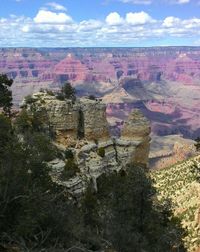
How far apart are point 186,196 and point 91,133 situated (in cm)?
1938

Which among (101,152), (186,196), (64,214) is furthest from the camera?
(186,196)

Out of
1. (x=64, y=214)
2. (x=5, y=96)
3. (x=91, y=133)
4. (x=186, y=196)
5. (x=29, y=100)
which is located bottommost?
(x=186, y=196)

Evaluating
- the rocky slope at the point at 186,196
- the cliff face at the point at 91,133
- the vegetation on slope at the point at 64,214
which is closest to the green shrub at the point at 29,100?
the cliff face at the point at 91,133

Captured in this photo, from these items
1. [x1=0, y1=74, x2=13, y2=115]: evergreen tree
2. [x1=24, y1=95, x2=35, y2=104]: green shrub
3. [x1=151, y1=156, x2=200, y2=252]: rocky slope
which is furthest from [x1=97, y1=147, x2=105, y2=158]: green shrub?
[x1=0, y1=74, x2=13, y2=115]: evergreen tree

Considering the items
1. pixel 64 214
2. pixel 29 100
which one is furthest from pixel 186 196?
pixel 64 214

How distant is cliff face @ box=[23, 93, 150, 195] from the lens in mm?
42906

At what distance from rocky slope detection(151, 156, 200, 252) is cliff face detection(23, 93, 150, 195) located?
16.0 ft

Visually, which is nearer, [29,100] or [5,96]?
[5,96]

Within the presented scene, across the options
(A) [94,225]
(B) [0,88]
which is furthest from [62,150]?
(A) [94,225]

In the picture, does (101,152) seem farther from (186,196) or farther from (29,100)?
(186,196)

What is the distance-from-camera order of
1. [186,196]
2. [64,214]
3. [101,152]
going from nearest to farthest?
[64,214]
[101,152]
[186,196]

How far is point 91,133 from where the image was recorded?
46.0 m

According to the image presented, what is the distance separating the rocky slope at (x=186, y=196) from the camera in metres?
45.8

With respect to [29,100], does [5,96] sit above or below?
above
